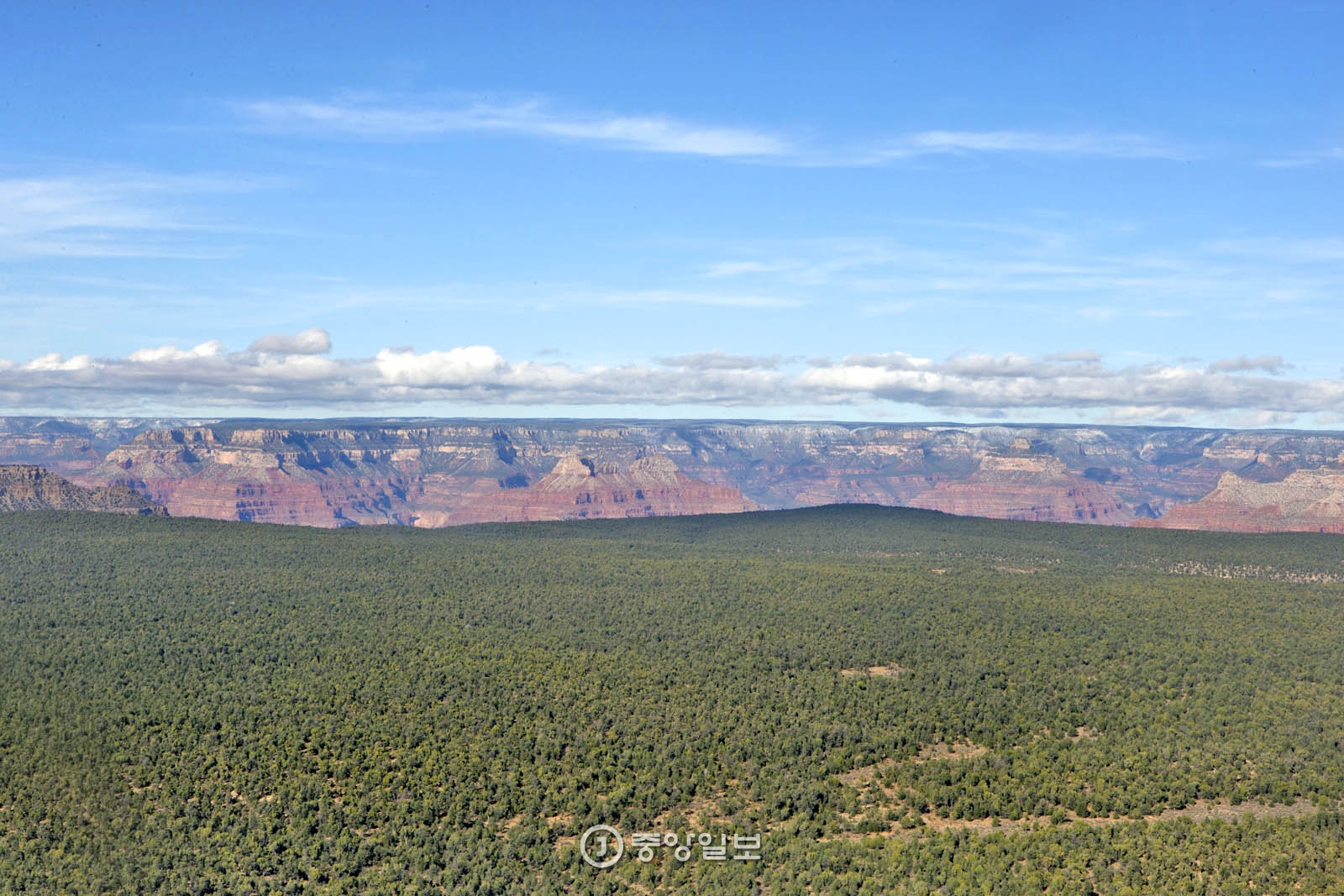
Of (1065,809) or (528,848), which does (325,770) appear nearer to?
(528,848)

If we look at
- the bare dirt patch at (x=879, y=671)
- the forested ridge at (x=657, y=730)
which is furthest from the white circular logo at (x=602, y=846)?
the bare dirt patch at (x=879, y=671)

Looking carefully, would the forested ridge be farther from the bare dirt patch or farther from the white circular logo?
the white circular logo

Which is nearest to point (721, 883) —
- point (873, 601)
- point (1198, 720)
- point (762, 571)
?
point (1198, 720)

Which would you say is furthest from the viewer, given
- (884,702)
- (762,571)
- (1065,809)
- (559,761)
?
(762,571)

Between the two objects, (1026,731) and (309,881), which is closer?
(309,881)

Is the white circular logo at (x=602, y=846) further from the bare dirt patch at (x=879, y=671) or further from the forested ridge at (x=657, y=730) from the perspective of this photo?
the bare dirt patch at (x=879, y=671)

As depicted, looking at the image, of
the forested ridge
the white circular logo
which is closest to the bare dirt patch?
the forested ridge

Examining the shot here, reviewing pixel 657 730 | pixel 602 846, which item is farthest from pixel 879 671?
pixel 602 846
